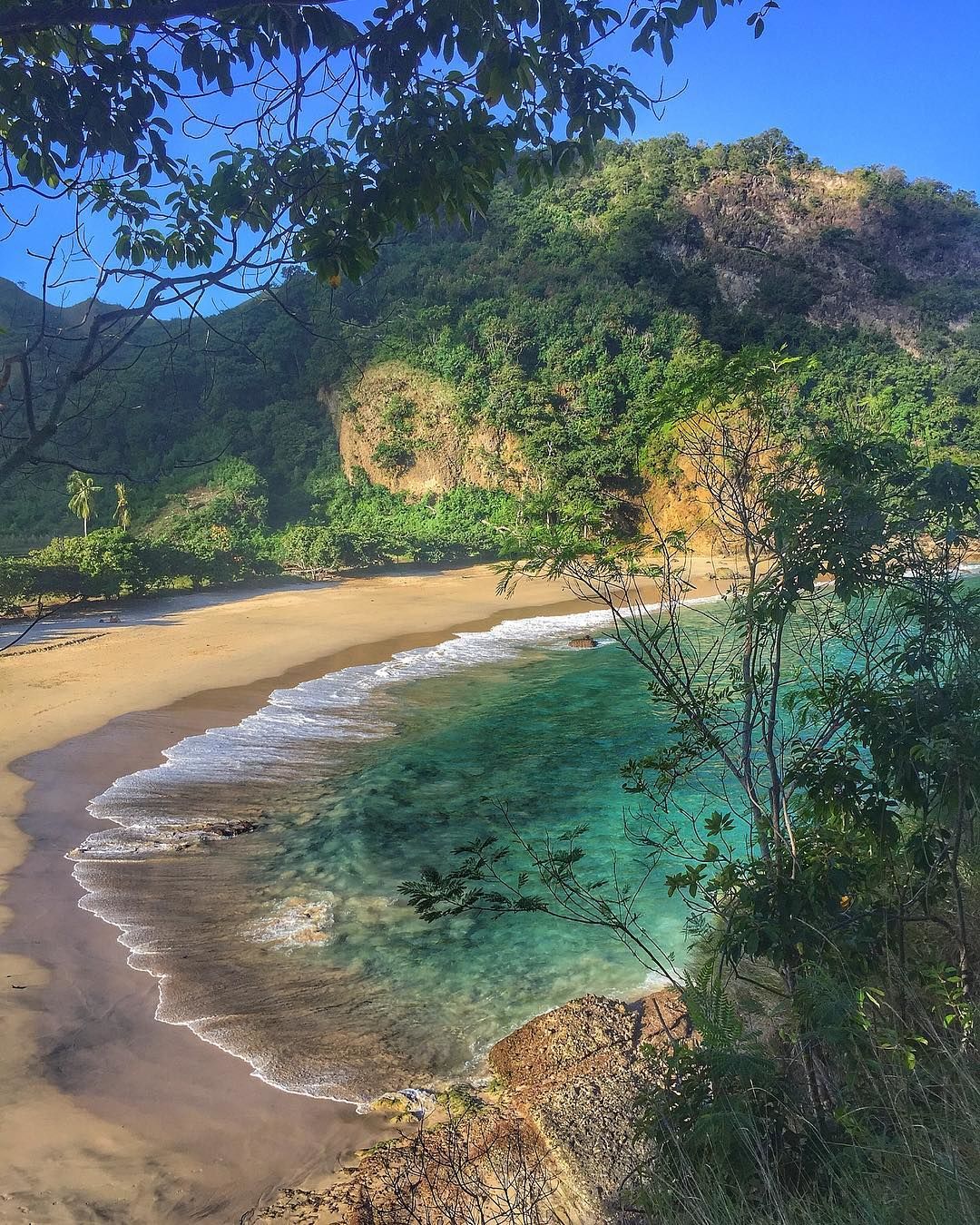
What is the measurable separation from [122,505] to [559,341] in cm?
2001

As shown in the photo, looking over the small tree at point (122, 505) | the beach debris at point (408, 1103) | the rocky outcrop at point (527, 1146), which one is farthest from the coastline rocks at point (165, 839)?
the small tree at point (122, 505)

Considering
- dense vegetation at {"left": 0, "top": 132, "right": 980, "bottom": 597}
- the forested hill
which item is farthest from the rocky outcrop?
the forested hill

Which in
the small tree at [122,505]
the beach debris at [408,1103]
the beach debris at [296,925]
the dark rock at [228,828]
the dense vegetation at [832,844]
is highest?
the small tree at [122,505]

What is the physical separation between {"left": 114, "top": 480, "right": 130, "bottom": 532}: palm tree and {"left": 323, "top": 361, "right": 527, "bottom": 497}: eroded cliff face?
974 centimetres

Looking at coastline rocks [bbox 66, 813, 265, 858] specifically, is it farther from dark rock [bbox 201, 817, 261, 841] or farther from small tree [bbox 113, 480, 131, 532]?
small tree [bbox 113, 480, 131, 532]

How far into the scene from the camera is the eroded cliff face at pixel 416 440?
123ft

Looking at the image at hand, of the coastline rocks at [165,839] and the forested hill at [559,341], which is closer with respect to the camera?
the coastline rocks at [165,839]

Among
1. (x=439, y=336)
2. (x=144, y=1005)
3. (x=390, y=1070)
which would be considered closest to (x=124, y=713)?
(x=144, y=1005)

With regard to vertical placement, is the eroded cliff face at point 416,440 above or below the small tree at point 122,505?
above

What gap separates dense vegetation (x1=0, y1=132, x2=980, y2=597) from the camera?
1303 inches

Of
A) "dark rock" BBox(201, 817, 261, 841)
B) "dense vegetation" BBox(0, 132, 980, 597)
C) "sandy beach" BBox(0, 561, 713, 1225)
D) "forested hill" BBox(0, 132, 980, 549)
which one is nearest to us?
"sandy beach" BBox(0, 561, 713, 1225)

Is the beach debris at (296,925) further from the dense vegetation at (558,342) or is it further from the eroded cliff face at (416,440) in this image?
the eroded cliff face at (416,440)

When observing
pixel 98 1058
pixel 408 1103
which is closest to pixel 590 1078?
pixel 408 1103

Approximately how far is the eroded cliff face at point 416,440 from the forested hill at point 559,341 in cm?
9
